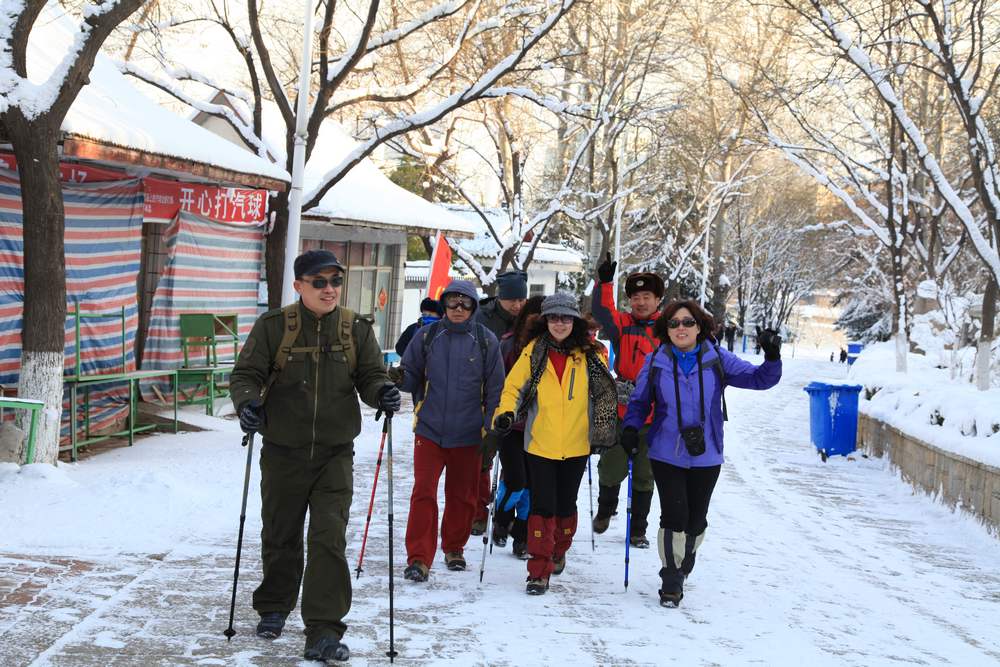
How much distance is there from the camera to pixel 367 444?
12.4m

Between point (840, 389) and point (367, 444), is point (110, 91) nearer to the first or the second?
point (367, 444)

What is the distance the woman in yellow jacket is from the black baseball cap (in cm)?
163

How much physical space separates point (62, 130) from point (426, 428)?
4183mm

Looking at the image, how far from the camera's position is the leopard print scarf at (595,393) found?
659cm

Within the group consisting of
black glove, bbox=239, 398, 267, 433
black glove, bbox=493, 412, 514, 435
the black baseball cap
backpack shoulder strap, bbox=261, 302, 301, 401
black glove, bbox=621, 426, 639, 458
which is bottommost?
black glove, bbox=621, 426, 639, 458

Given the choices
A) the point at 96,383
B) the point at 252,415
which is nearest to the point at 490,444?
the point at 252,415

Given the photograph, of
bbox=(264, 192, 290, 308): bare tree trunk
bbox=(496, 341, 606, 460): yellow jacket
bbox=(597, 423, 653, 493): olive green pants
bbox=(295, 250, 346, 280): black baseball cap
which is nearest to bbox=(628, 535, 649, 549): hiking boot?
bbox=(597, 423, 653, 493): olive green pants

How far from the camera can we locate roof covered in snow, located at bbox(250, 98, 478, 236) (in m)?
16.3

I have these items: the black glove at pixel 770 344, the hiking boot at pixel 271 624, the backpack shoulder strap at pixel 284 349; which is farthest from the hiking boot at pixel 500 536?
the backpack shoulder strap at pixel 284 349

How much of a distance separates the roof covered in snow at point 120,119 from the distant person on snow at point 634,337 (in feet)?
14.1

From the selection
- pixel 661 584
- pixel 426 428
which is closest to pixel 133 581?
pixel 426 428

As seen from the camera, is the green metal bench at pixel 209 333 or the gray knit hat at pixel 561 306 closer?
the gray knit hat at pixel 561 306

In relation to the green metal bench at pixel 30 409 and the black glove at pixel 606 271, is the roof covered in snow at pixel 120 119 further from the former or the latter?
the black glove at pixel 606 271

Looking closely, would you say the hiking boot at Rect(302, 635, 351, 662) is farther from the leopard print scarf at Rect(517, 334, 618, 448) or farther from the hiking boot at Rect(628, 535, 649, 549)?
the hiking boot at Rect(628, 535, 649, 549)
